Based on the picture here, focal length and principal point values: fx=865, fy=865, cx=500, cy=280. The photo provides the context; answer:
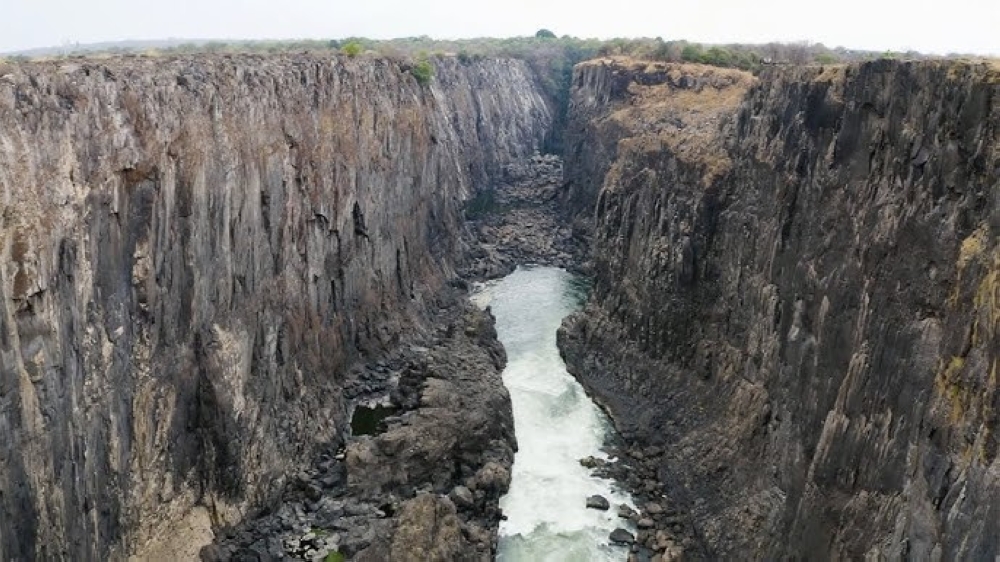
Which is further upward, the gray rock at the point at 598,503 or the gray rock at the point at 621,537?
the gray rock at the point at 598,503

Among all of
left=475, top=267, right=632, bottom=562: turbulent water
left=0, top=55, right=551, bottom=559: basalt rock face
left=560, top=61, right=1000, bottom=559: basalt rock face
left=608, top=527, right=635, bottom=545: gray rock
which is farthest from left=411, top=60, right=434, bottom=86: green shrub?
left=608, top=527, right=635, bottom=545: gray rock

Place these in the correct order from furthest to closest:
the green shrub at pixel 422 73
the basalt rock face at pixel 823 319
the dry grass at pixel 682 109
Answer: the green shrub at pixel 422 73 → the dry grass at pixel 682 109 → the basalt rock face at pixel 823 319

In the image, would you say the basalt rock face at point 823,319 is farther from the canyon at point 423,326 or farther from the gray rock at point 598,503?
the gray rock at point 598,503

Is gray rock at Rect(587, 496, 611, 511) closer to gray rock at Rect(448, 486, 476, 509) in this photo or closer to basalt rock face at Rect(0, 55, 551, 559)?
gray rock at Rect(448, 486, 476, 509)

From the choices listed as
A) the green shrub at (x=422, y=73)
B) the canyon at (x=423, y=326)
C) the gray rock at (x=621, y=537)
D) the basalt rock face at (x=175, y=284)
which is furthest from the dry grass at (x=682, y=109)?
the gray rock at (x=621, y=537)

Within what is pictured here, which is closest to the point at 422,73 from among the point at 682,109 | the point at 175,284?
the point at 682,109

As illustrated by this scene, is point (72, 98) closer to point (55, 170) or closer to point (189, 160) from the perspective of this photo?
point (55, 170)
